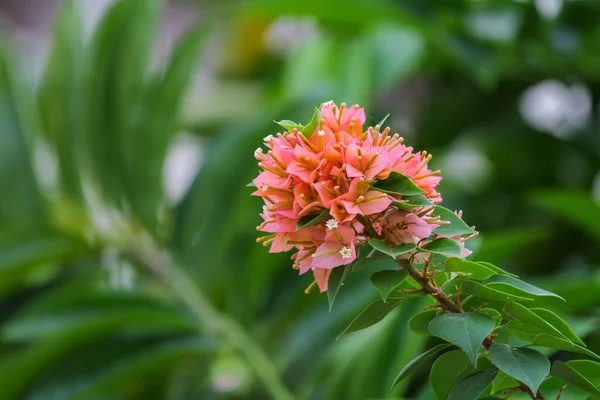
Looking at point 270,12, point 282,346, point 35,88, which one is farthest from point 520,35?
point 35,88

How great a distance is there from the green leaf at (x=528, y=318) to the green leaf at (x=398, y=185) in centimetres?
5

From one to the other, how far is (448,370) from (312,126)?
0.09 m

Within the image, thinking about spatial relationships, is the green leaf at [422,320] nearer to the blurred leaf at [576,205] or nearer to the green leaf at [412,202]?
the green leaf at [412,202]

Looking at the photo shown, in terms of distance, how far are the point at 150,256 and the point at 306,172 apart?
61 centimetres

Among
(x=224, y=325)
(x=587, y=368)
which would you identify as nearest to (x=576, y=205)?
(x=224, y=325)

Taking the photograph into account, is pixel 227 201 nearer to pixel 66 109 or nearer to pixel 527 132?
pixel 66 109

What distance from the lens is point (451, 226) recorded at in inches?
9.5

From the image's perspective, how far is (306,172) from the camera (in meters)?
0.24

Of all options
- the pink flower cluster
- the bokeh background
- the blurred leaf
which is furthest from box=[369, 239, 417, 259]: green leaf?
the blurred leaf

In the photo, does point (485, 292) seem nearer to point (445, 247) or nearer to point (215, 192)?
point (445, 247)

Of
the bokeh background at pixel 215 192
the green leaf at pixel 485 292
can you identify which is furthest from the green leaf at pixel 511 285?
the bokeh background at pixel 215 192

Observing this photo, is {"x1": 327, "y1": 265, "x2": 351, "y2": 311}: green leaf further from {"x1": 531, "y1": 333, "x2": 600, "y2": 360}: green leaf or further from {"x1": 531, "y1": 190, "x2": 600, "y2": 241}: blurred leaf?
{"x1": 531, "y1": 190, "x2": 600, "y2": 241}: blurred leaf

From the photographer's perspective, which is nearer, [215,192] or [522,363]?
[522,363]

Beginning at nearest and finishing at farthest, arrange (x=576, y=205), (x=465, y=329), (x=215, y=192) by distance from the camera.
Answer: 1. (x=465, y=329)
2. (x=576, y=205)
3. (x=215, y=192)
